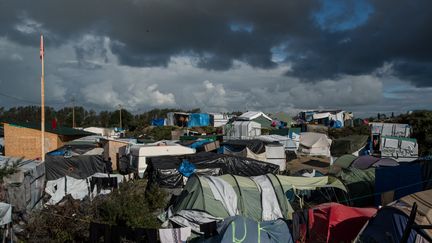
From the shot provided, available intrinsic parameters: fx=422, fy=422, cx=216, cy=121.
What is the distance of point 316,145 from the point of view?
39.7 meters

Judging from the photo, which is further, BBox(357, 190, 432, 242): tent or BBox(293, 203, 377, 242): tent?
BBox(293, 203, 377, 242): tent

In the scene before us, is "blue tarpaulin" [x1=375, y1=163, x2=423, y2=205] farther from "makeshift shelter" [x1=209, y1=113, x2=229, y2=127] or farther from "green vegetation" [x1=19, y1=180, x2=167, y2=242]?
"makeshift shelter" [x1=209, y1=113, x2=229, y2=127]

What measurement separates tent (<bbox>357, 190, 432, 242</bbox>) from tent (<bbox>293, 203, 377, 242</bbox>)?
177 centimetres

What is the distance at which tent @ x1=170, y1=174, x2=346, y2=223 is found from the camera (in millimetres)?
14305

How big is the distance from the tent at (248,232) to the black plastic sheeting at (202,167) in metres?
8.88

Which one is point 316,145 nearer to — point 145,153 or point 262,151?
point 262,151

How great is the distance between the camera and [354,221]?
36.5ft

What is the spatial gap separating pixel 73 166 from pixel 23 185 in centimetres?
1148

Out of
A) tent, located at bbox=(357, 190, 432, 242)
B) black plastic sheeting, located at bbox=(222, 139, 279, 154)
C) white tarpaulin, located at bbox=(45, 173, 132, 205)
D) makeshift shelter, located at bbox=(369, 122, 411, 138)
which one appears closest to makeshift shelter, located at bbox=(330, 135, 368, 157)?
makeshift shelter, located at bbox=(369, 122, 411, 138)

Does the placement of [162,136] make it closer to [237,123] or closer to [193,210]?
[237,123]

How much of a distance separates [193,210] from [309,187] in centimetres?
495

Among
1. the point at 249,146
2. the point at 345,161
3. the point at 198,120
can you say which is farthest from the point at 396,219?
the point at 198,120

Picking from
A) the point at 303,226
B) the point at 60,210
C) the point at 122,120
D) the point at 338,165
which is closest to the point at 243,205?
the point at 303,226

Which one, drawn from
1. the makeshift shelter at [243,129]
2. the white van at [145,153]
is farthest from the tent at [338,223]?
the makeshift shelter at [243,129]
